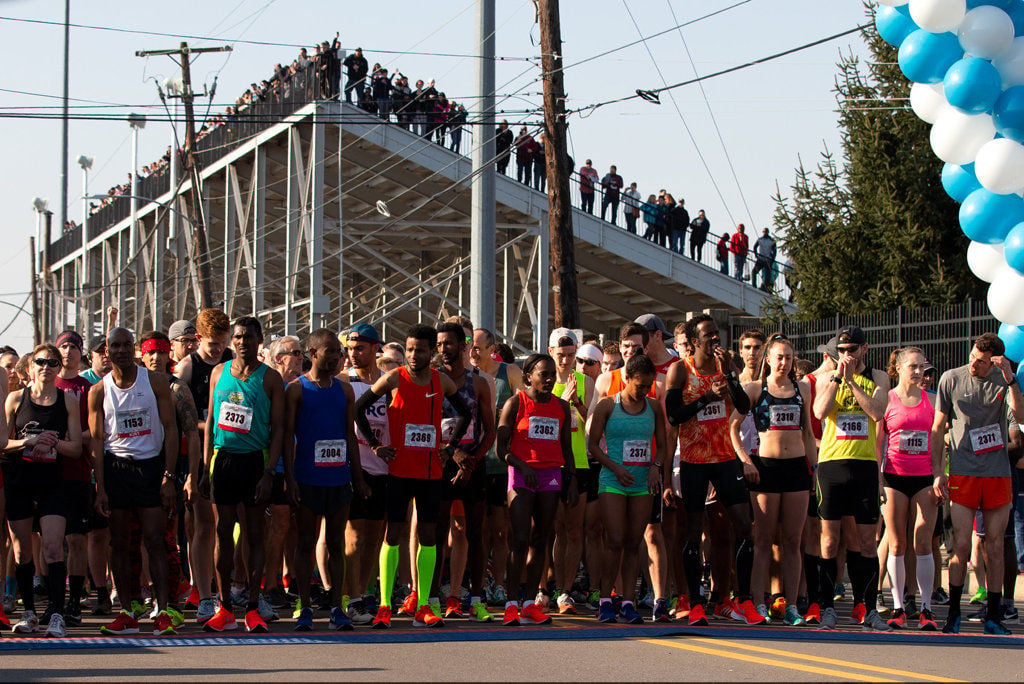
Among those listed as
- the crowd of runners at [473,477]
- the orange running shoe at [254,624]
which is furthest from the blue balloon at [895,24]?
the orange running shoe at [254,624]

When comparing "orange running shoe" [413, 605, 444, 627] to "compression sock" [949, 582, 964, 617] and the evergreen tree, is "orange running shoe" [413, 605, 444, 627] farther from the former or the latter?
the evergreen tree

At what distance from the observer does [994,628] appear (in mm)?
10148

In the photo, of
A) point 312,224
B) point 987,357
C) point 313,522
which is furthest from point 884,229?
point 313,522

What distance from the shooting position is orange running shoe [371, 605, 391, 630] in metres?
9.61

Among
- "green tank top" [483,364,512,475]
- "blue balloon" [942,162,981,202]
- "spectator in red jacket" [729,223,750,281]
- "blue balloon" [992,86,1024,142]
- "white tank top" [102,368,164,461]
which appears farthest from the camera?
"spectator in red jacket" [729,223,750,281]

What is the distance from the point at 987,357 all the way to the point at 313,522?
4862mm

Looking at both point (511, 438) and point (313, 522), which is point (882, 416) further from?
point (313, 522)

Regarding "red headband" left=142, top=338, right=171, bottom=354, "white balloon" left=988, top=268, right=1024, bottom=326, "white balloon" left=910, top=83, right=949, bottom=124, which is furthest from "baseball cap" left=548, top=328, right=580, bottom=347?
"white balloon" left=910, top=83, right=949, bottom=124

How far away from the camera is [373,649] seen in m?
8.48

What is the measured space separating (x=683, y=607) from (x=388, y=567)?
2156 millimetres

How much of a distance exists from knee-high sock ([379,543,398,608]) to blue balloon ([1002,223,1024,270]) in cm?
521

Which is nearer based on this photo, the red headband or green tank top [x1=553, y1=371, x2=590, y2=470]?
the red headband

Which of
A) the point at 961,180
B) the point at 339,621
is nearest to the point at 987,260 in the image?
the point at 961,180

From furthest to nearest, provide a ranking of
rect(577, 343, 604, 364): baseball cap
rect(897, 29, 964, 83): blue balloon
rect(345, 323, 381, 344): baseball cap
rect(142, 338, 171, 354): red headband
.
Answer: rect(577, 343, 604, 364): baseball cap → rect(897, 29, 964, 83): blue balloon → rect(345, 323, 381, 344): baseball cap → rect(142, 338, 171, 354): red headband
